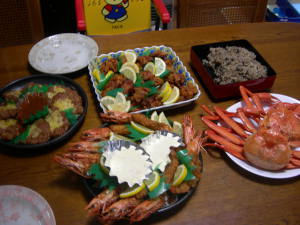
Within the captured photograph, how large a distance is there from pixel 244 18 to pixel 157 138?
64.3 inches

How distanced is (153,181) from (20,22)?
1.63 metres

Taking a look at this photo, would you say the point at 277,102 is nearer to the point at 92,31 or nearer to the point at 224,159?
the point at 224,159

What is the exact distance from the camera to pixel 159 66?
59.8 inches

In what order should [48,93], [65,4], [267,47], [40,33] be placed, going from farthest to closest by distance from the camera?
[65,4]
[40,33]
[267,47]
[48,93]

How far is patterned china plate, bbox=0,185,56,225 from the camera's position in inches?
38.7

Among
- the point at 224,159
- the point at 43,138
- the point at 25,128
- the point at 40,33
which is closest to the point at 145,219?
the point at 224,159

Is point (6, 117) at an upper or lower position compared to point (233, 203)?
upper

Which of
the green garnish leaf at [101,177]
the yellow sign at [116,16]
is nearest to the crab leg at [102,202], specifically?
the green garnish leaf at [101,177]

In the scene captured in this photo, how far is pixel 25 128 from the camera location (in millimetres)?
1234

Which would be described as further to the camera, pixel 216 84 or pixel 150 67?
pixel 150 67

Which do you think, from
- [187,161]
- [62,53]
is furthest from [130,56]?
[187,161]

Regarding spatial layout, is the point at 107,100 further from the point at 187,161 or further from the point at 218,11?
the point at 218,11

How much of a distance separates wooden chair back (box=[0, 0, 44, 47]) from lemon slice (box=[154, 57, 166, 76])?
0.95m

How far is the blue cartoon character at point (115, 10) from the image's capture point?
75.8 inches
